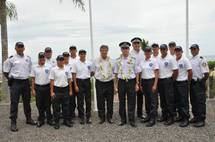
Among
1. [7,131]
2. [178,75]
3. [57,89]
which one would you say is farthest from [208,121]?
[7,131]

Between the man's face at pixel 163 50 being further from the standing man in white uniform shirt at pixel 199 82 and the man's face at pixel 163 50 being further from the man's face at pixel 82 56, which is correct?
the man's face at pixel 82 56

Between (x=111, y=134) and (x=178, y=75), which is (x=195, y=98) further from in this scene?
(x=111, y=134)

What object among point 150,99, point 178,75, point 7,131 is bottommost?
point 7,131

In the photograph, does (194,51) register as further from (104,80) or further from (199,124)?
(104,80)

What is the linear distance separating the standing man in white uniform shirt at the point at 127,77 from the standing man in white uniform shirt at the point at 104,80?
208 mm

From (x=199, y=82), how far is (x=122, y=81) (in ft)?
5.64

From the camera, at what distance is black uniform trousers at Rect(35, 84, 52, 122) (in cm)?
880

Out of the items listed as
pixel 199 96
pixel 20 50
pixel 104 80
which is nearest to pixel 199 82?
pixel 199 96

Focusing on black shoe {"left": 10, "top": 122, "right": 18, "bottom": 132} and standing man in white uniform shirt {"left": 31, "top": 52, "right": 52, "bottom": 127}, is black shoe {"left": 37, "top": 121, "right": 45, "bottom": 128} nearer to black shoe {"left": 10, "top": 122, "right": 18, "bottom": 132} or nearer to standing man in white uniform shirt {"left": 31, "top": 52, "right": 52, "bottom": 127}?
standing man in white uniform shirt {"left": 31, "top": 52, "right": 52, "bottom": 127}

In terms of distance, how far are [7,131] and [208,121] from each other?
4.69m

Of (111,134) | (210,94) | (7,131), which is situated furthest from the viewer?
(210,94)

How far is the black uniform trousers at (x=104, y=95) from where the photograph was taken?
8.99m

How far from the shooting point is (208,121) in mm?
9062

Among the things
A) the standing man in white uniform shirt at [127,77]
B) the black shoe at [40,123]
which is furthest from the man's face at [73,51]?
the black shoe at [40,123]
